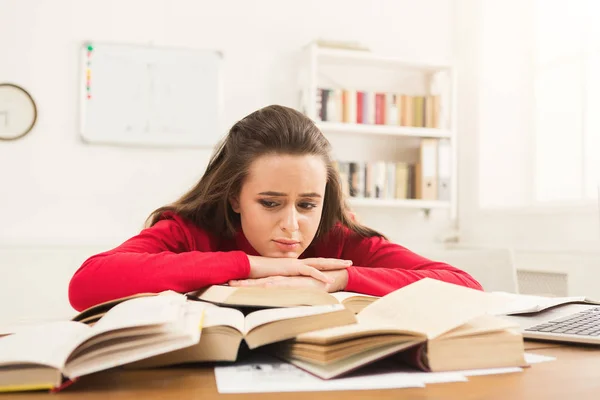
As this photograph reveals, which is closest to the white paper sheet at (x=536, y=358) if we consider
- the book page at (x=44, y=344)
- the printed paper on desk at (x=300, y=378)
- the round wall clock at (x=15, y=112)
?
the printed paper on desk at (x=300, y=378)

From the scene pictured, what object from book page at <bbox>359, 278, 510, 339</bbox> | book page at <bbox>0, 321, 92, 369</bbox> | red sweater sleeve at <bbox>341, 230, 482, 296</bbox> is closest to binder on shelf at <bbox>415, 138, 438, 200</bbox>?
red sweater sleeve at <bbox>341, 230, 482, 296</bbox>

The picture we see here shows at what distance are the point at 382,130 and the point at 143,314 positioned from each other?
2.80 metres

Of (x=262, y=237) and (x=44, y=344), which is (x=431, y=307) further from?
(x=262, y=237)

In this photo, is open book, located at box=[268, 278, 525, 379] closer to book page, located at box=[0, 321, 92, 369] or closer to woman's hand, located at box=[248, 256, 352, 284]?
book page, located at box=[0, 321, 92, 369]

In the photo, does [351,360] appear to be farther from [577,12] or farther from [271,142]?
[577,12]

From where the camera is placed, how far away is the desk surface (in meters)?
0.53

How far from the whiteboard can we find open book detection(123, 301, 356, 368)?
2.61 m

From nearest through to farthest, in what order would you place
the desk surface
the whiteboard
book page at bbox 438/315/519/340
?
the desk surface < book page at bbox 438/315/519/340 < the whiteboard

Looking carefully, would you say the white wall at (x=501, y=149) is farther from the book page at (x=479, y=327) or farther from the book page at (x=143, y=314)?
the book page at (x=143, y=314)

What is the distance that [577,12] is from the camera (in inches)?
114

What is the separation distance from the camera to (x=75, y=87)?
3082mm

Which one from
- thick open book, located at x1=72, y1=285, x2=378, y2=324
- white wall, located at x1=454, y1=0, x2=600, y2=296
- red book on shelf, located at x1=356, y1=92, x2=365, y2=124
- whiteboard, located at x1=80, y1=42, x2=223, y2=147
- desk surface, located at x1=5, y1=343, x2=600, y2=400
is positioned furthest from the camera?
red book on shelf, located at x1=356, y1=92, x2=365, y2=124

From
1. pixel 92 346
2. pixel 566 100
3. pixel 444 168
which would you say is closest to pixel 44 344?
pixel 92 346

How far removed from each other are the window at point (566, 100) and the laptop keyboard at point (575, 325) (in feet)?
6.37
